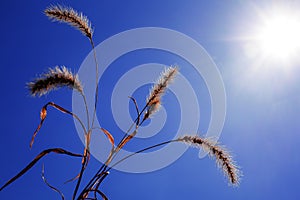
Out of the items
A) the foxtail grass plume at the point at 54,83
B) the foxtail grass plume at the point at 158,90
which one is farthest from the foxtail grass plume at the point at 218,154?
the foxtail grass plume at the point at 54,83

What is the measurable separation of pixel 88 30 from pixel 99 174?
4.02 feet

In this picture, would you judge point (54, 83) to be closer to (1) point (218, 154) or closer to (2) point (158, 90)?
(2) point (158, 90)

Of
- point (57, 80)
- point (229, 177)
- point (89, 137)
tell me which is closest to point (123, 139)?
point (89, 137)

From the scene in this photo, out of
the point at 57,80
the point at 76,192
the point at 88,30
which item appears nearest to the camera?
the point at 76,192

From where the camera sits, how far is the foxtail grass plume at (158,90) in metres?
2.79

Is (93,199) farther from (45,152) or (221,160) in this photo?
(221,160)

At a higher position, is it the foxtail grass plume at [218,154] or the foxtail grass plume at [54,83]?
the foxtail grass plume at [218,154]

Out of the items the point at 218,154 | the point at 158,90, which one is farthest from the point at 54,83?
the point at 218,154

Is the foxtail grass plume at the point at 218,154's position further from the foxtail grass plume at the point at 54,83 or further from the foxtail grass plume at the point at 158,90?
the foxtail grass plume at the point at 54,83

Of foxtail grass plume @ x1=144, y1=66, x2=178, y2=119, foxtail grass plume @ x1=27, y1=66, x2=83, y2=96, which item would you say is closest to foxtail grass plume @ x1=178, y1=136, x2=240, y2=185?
foxtail grass plume @ x1=144, y1=66, x2=178, y2=119

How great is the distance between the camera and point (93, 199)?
97.0 inches

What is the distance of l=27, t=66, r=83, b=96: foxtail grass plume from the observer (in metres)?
2.72

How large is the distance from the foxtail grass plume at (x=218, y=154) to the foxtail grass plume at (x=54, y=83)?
97 cm

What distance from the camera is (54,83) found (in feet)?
8.96
